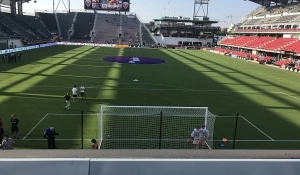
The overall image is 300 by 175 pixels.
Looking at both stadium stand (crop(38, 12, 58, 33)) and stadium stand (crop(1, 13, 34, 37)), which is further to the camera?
stadium stand (crop(38, 12, 58, 33))

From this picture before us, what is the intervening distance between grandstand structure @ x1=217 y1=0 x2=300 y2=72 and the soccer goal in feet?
110

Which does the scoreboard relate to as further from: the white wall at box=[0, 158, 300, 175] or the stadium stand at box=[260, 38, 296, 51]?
the white wall at box=[0, 158, 300, 175]

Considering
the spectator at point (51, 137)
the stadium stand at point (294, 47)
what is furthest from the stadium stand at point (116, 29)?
the spectator at point (51, 137)

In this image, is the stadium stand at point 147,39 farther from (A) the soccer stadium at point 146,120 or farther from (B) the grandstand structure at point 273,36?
(A) the soccer stadium at point 146,120

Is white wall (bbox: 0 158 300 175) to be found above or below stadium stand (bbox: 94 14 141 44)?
below

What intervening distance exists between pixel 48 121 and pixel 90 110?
2.98 meters

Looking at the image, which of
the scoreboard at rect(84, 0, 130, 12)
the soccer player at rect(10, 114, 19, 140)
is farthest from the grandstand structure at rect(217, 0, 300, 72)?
the soccer player at rect(10, 114, 19, 140)

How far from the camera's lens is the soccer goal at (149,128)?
13.1 meters

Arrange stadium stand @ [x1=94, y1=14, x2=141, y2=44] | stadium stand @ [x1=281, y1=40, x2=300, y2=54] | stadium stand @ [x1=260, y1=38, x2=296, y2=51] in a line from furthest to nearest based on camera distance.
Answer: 1. stadium stand @ [x1=94, y1=14, x2=141, y2=44]
2. stadium stand @ [x1=260, y1=38, x2=296, y2=51]
3. stadium stand @ [x1=281, y1=40, x2=300, y2=54]

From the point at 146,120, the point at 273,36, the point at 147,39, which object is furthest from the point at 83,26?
the point at 146,120

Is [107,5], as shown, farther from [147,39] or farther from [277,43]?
[277,43]

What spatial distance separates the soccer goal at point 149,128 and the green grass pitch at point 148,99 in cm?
36

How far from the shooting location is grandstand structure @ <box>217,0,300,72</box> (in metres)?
51.8

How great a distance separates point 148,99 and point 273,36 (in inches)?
2271
